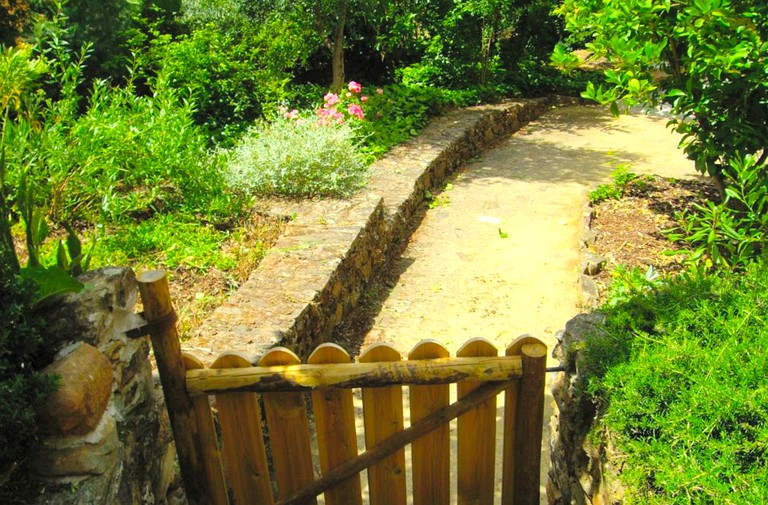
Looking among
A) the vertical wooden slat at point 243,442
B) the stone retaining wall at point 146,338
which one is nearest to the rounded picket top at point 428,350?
the vertical wooden slat at point 243,442

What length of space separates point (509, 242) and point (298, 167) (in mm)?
2215

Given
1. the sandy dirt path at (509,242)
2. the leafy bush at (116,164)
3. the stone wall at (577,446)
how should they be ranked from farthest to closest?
the sandy dirt path at (509,242)
the leafy bush at (116,164)
the stone wall at (577,446)

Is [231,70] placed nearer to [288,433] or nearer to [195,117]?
[195,117]

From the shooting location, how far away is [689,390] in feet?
6.95

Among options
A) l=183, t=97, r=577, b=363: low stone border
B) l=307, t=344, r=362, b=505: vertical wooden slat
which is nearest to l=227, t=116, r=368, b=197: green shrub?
l=183, t=97, r=577, b=363: low stone border

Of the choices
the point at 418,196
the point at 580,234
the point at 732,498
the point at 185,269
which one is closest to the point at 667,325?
the point at 732,498

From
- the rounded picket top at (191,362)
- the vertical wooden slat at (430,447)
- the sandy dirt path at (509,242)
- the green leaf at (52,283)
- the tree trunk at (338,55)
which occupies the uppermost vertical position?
the tree trunk at (338,55)

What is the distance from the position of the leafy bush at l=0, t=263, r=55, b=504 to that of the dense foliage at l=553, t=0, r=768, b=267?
3727mm

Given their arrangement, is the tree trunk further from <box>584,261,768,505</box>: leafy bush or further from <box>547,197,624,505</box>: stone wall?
<box>584,261,768,505</box>: leafy bush

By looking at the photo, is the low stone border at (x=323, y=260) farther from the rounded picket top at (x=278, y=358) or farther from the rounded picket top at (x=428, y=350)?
the rounded picket top at (x=428, y=350)

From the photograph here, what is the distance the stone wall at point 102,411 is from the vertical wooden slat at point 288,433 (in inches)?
17.4

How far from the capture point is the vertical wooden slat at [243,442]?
2.62 meters

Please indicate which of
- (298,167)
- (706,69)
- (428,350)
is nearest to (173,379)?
(428,350)

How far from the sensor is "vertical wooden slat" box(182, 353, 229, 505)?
2637mm
